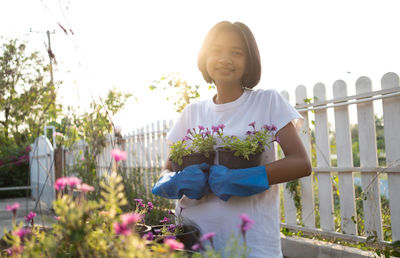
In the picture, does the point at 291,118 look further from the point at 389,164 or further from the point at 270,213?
the point at 389,164

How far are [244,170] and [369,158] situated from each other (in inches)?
72.1

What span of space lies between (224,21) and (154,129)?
4.10m

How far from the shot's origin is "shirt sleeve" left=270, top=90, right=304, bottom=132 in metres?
1.53

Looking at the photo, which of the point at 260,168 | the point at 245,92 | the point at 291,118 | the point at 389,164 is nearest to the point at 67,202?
the point at 260,168

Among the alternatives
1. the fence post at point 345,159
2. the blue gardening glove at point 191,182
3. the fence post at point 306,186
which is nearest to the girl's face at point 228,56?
the blue gardening glove at point 191,182

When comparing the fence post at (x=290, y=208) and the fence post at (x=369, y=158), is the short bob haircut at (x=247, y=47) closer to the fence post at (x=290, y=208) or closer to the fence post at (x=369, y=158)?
the fence post at (x=369, y=158)

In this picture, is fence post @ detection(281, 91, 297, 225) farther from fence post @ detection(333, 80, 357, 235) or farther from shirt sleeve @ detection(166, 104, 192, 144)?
shirt sleeve @ detection(166, 104, 192, 144)

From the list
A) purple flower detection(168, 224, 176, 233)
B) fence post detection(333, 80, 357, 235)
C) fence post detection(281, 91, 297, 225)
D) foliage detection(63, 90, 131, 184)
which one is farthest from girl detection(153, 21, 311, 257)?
fence post detection(281, 91, 297, 225)

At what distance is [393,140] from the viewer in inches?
105

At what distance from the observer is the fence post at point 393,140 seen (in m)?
2.64

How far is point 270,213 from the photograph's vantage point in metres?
1.57

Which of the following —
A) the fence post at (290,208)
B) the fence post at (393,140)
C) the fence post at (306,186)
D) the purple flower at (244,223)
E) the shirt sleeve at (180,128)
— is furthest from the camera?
the fence post at (290,208)

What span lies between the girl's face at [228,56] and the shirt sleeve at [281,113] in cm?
21

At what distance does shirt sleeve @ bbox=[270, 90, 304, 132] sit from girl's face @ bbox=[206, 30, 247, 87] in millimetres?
208
